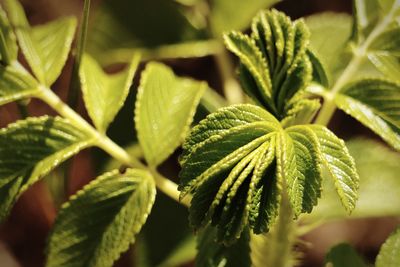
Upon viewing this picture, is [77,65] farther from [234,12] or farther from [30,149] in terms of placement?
[234,12]

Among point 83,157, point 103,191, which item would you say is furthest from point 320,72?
point 83,157

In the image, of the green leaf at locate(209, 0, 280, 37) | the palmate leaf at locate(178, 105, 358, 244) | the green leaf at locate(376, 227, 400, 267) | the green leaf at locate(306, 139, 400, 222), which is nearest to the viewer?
the palmate leaf at locate(178, 105, 358, 244)

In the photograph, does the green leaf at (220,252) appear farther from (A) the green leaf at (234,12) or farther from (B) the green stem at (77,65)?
(A) the green leaf at (234,12)

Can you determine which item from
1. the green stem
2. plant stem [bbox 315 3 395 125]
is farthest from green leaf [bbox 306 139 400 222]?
the green stem

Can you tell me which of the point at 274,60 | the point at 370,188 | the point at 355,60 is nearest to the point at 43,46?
the point at 274,60

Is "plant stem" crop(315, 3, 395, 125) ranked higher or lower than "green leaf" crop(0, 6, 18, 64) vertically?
higher

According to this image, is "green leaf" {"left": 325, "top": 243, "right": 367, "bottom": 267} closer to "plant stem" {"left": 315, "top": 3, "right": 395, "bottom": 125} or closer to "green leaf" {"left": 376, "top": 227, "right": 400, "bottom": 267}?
"green leaf" {"left": 376, "top": 227, "right": 400, "bottom": 267}

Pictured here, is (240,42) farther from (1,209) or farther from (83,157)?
(83,157)
